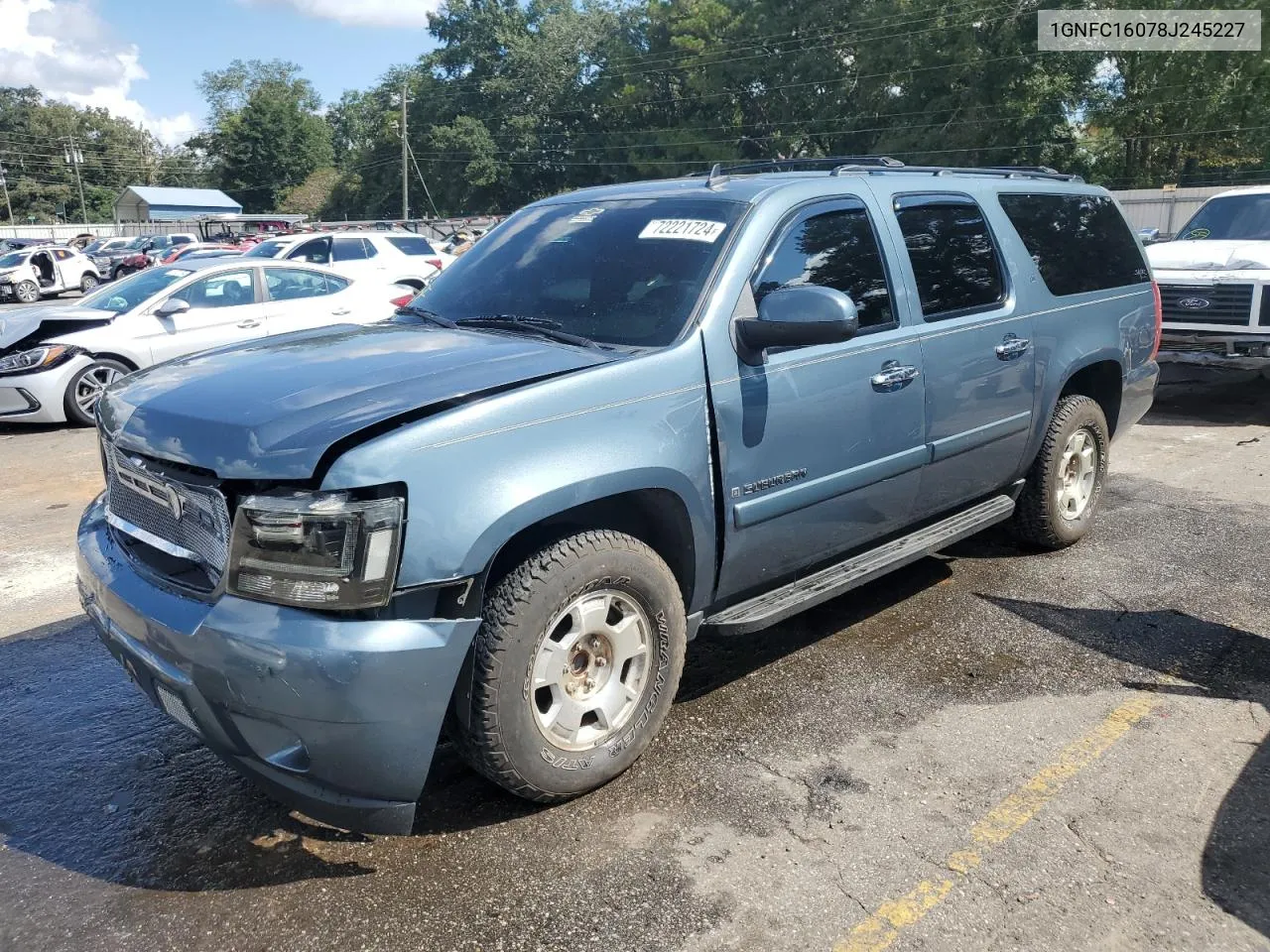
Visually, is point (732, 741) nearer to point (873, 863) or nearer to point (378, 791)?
point (873, 863)

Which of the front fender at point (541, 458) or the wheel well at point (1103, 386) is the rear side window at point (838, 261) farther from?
the wheel well at point (1103, 386)

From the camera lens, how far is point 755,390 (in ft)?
11.4

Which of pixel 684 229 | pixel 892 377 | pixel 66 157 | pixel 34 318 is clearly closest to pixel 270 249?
pixel 34 318

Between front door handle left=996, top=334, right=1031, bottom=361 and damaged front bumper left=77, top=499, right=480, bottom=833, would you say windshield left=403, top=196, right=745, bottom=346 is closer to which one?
damaged front bumper left=77, top=499, right=480, bottom=833

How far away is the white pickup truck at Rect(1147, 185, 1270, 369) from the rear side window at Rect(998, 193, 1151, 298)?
3770mm

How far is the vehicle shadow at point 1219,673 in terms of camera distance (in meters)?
2.79

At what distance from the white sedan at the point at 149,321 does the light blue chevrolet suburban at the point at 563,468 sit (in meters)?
5.80

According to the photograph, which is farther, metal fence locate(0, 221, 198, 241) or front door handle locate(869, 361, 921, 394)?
metal fence locate(0, 221, 198, 241)

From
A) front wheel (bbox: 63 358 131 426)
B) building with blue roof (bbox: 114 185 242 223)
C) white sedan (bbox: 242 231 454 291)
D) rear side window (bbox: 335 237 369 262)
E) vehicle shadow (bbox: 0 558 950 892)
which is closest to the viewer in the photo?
vehicle shadow (bbox: 0 558 950 892)

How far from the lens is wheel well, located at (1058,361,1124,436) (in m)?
5.45

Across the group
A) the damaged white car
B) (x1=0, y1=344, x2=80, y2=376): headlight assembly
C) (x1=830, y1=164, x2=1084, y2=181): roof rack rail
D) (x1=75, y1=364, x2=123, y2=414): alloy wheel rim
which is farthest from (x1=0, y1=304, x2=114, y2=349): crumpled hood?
the damaged white car

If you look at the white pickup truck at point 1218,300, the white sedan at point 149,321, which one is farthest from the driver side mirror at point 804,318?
the white pickup truck at point 1218,300

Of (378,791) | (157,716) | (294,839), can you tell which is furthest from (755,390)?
(157,716)

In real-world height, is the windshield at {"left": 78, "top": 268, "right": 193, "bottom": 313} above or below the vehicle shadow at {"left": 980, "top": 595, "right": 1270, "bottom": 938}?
above
